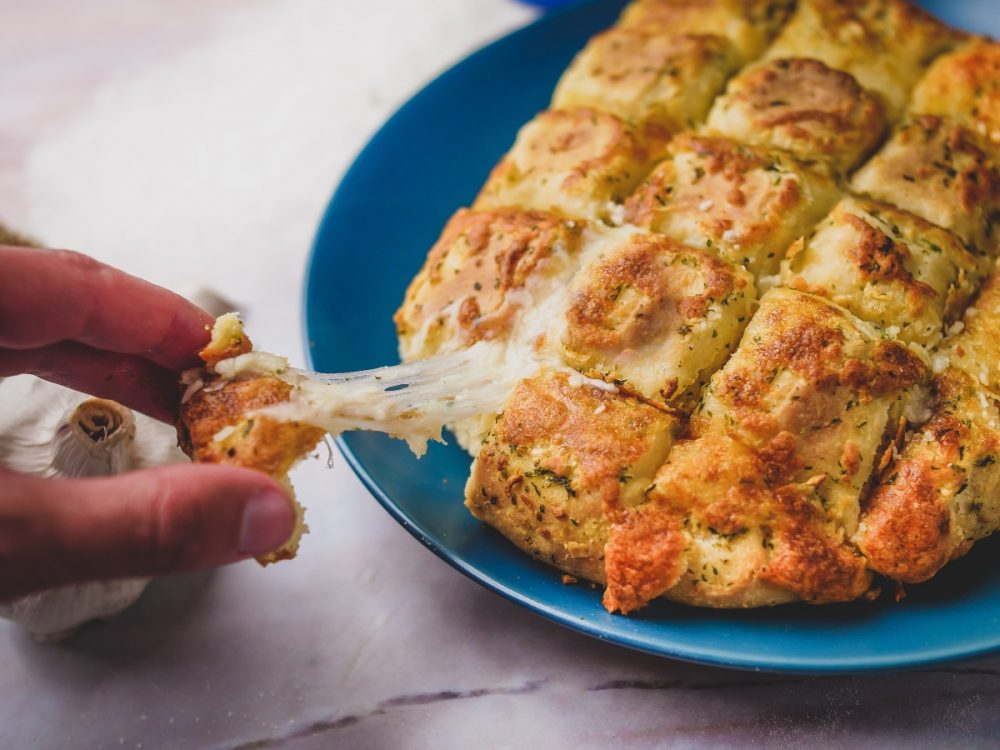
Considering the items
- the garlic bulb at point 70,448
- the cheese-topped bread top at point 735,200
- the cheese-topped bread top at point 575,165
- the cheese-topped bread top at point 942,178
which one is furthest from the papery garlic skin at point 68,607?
the cheese-topped bread top at point 942,178

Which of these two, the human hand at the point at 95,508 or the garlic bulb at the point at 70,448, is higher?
the human hand at the point at 95,508

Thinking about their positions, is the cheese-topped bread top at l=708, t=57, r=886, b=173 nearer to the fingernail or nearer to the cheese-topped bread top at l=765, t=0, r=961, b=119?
the cheese-topped bread top at l=765, t=0, r=961, b=119

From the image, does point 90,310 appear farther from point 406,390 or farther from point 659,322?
point 659,322

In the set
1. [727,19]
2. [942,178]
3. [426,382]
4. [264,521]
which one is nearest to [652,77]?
[727,19]

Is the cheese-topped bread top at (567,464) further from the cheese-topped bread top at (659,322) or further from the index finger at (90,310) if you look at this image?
the index finger at (90,310)

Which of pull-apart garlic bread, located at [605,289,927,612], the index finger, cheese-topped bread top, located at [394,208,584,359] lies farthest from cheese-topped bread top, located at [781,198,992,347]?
the index finger

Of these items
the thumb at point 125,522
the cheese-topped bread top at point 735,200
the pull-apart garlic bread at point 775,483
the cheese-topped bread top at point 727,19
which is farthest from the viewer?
the cheese-topped bread top at point 727,19

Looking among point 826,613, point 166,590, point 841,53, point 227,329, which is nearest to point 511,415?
point 227,329
